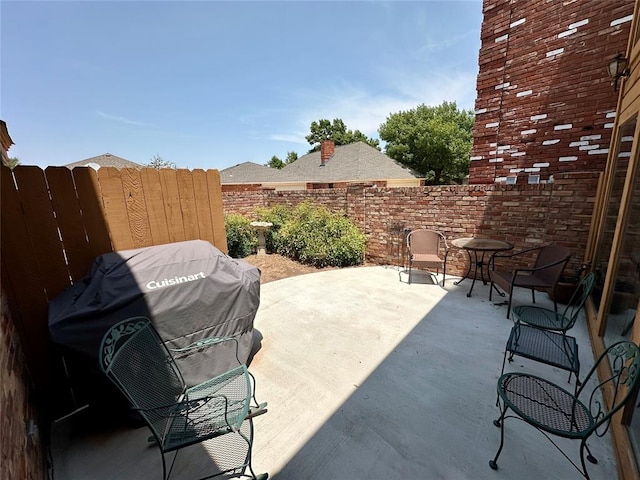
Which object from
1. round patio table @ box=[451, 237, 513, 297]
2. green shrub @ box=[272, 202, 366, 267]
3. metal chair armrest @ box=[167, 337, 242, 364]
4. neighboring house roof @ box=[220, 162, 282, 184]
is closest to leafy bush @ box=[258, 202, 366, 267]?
green shrub @ box=[272, 202, 366, 267]

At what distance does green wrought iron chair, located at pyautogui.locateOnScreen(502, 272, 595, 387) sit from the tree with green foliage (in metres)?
23.6

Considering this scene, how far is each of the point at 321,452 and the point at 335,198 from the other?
18.6ft

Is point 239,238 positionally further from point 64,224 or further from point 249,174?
Result: point 249,174

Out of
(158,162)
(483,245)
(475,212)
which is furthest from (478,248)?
(158,162)

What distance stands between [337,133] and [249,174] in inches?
675

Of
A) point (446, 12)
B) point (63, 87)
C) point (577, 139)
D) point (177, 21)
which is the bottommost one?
point (577, 139)

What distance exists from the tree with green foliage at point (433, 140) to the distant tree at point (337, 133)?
21.6 ft

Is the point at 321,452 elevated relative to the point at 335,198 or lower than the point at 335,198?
lower

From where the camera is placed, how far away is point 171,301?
187 cm

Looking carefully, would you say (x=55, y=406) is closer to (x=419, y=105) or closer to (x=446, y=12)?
(x=446, y=12)

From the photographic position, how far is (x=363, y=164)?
1678cm

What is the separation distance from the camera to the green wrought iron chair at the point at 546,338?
6.15ft

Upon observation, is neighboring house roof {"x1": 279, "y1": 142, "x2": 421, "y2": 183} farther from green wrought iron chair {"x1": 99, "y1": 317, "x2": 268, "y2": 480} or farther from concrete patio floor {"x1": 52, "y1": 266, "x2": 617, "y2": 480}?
green wrought iron chair {"x1": 99, "y1": 317, "x2": 268, "y2": 480}

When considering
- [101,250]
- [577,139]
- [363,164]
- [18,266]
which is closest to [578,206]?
[577,139]
